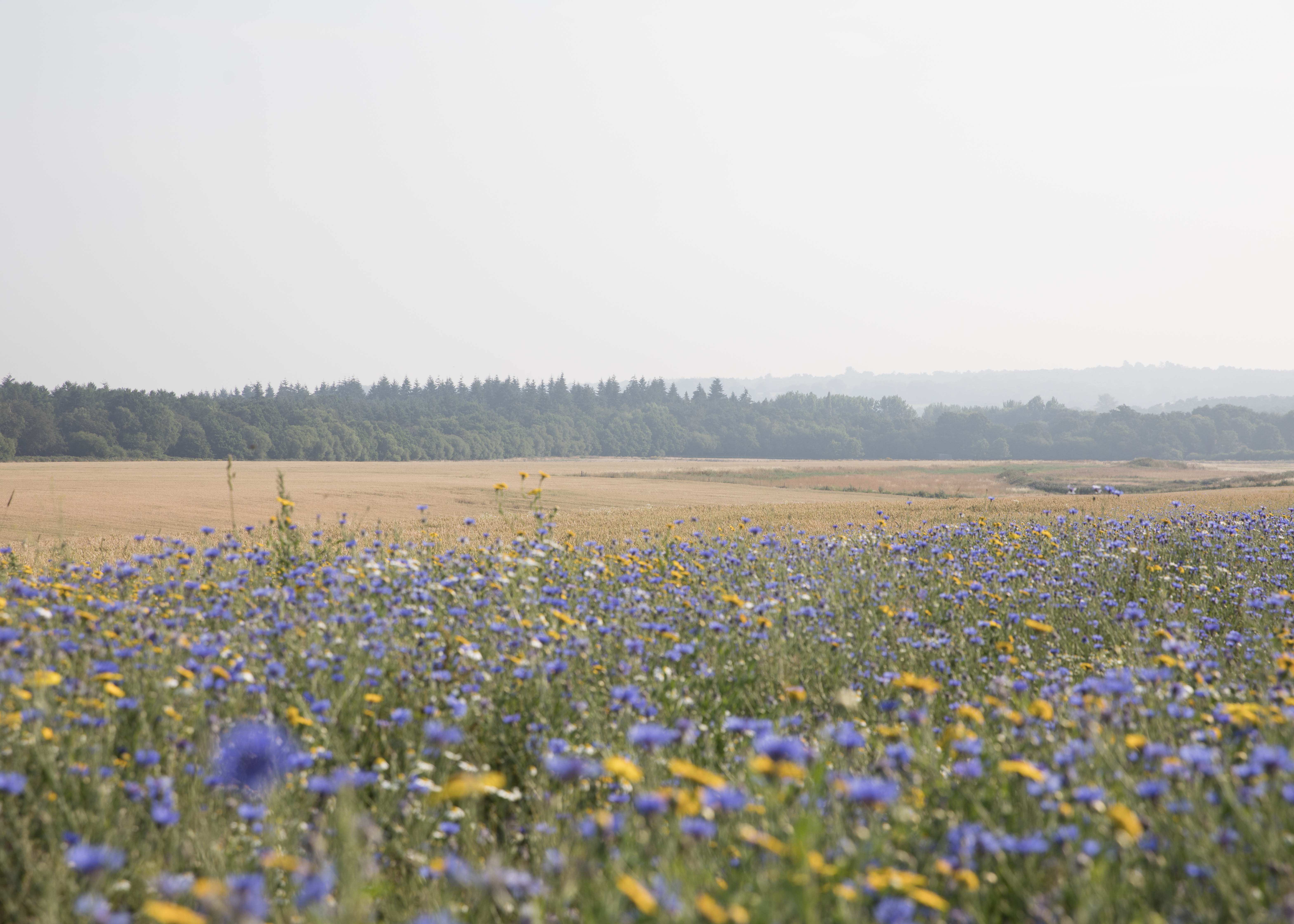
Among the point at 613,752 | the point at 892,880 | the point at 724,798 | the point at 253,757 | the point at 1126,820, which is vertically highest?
the point at 724,798

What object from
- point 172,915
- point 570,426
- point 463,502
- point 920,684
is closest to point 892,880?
point 920,684

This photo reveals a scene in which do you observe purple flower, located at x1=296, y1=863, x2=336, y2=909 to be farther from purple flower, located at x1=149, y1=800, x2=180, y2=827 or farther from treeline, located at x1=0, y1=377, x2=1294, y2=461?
treeline, located at x1=0, y1=377, x2=1294, y2=461

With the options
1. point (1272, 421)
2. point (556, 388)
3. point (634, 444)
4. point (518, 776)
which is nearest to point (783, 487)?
point (518, 776)

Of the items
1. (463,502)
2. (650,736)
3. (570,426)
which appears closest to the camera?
(650,736)

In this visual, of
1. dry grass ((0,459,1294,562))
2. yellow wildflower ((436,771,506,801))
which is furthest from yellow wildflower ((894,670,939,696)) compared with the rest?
dry grass ((0,459,1294,562))

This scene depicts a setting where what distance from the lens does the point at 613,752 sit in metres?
3.66

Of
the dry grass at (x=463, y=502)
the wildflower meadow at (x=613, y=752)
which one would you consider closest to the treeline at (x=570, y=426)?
the dry grass at (x=463, y=502)

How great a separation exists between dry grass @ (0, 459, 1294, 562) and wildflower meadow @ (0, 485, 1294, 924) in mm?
3287

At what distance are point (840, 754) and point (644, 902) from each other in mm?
2106

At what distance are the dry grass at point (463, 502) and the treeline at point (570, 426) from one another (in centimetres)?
2845

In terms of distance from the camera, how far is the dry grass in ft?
50.4

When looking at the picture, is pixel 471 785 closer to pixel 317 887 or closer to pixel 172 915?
pixel 317 887

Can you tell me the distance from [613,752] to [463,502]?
26.6 m

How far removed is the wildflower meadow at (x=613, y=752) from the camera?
2.39 meters
